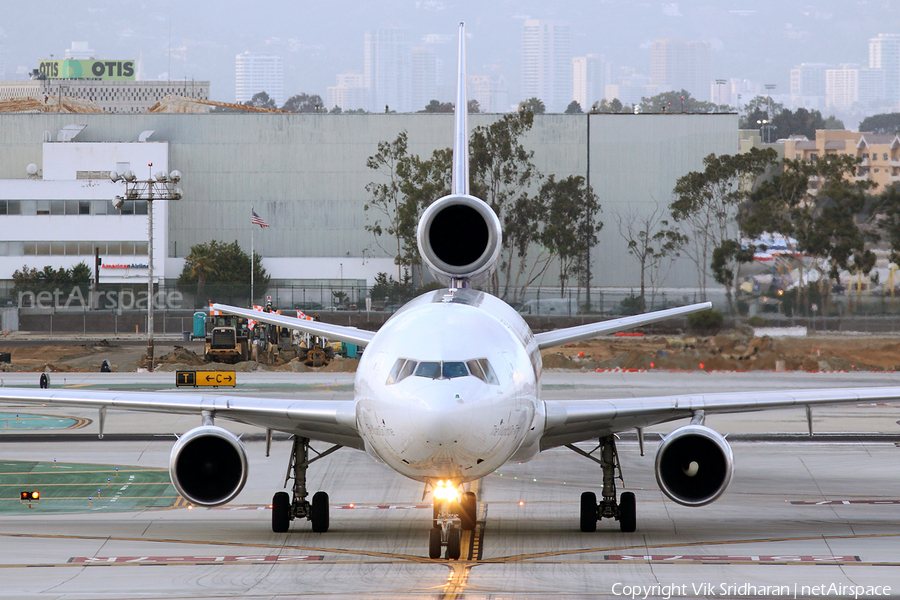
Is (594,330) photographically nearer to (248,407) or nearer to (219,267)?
(248,407)

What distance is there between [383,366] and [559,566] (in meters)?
4.51

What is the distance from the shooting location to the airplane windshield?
15.4 meters

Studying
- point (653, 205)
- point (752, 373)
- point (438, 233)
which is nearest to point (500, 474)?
point (438, 233)

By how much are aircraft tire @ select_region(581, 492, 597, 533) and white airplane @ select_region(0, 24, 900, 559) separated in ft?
0.09

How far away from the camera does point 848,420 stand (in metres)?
37.8

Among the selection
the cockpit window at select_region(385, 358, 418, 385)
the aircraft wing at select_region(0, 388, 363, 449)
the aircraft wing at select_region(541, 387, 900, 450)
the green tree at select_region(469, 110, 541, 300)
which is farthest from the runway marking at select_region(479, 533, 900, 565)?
the green tree at select_region(469, 110, 541, 300)

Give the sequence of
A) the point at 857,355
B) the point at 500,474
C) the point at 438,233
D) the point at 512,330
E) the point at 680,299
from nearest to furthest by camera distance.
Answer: the point at 512,330, the point at 438,233, the point at 500,474, the point at 857,355, the point at 680,299

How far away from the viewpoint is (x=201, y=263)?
316 feet

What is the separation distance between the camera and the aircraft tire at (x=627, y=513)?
19891mm

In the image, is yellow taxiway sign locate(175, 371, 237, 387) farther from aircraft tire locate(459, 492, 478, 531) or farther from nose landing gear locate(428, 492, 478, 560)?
nose landing gear locate(428, 492, 478, 560)

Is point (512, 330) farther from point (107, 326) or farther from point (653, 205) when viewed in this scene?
point (653, 205)

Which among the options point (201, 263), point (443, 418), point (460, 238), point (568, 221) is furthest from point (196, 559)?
point (201, 263)

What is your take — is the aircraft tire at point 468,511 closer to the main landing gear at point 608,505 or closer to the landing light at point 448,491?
the landing light at point 448,491

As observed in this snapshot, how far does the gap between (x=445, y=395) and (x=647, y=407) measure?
5.41 m
